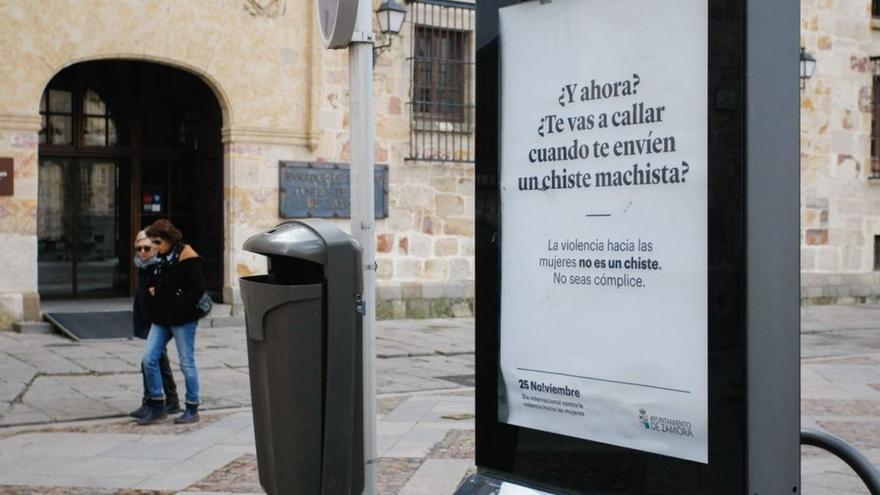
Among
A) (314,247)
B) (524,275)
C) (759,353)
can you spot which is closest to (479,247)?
(524,275)

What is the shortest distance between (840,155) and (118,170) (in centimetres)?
1191

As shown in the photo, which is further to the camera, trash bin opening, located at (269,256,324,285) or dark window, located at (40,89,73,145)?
dark window, located at (40,89,73,145)

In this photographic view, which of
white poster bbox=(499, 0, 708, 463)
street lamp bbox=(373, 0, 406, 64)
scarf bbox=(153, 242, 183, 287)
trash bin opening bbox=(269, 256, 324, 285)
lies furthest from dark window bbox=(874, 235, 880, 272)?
white poster bbox=(499, 0, 708, 463)

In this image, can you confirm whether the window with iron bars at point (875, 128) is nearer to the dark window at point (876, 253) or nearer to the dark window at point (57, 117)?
the dark window at point (876, 253)

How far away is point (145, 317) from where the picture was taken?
816cm

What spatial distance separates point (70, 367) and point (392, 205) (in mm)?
6274

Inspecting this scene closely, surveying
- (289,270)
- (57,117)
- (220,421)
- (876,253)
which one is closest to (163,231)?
(220,421)

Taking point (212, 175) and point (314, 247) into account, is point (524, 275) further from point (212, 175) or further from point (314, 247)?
point (212, 175)

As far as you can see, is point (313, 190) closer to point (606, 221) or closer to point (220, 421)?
point (220, 421)

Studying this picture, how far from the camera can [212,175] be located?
15.4m

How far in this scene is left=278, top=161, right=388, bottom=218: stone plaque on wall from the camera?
1494cm

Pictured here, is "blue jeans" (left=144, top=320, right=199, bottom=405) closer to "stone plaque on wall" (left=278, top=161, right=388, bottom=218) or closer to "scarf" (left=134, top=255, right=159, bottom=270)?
"scarf" (left=134, top=255, right=159, bottom=270)

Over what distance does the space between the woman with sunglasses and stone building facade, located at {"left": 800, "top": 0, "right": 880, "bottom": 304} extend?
13174mm

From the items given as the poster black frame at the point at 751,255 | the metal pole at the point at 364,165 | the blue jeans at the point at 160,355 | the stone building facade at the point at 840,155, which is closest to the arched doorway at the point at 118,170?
the blue jeans at the point at 160,355
